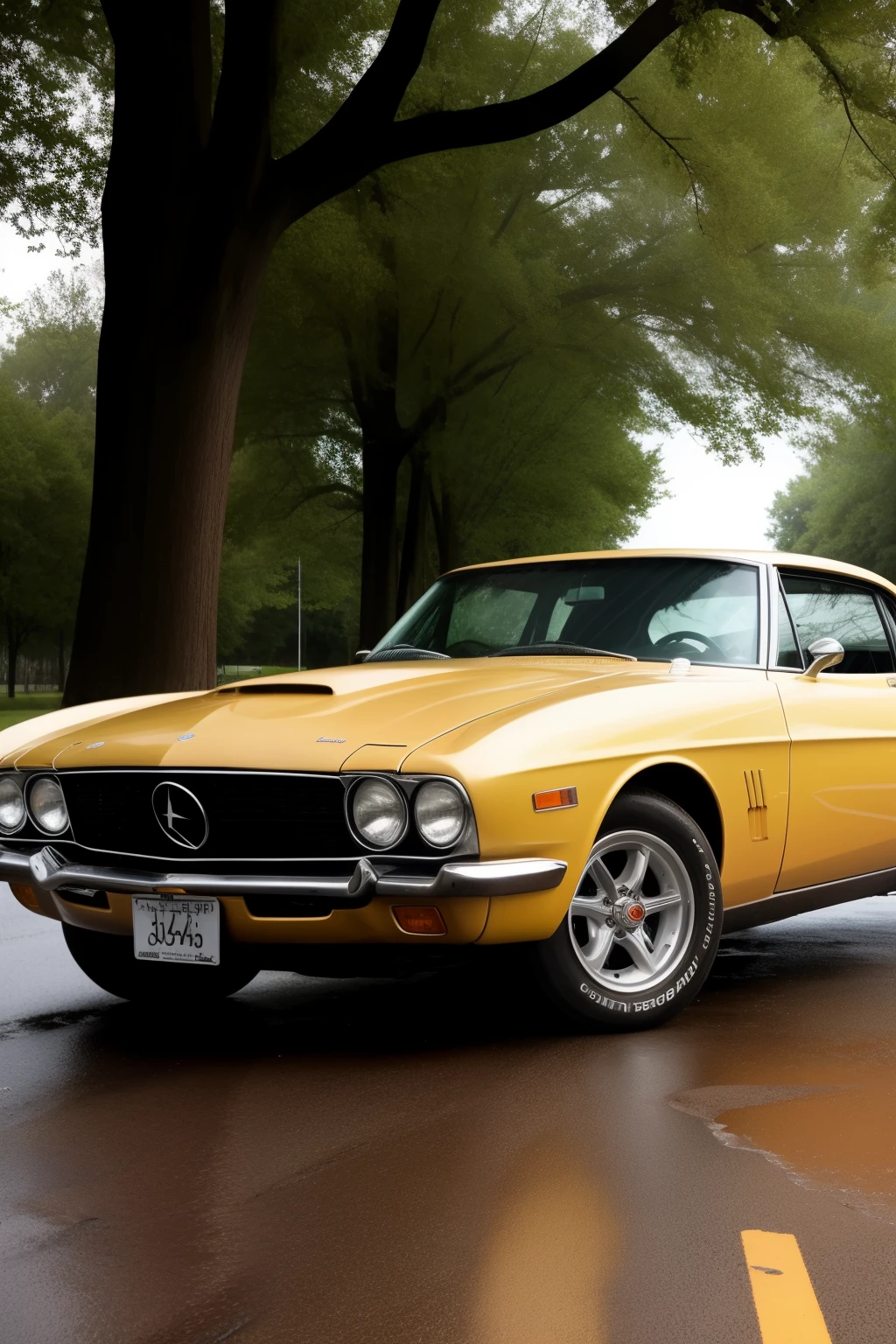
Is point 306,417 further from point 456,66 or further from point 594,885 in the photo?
point 594,885

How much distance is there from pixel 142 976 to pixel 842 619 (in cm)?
322

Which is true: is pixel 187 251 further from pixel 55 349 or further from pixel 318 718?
pixel 55 349

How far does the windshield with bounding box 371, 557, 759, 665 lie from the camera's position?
242 inches

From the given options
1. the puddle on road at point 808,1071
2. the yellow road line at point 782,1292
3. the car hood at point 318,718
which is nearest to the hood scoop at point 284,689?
the car hood at point 318,718

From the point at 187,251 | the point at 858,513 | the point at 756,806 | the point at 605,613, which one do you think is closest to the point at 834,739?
the point at 756,806

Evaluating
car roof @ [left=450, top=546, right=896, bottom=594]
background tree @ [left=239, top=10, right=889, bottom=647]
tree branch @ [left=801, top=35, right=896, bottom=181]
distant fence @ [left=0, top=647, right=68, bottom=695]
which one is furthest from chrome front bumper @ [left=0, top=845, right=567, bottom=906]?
distant fence @ [left=0, top=647, right=68, bottom=695]

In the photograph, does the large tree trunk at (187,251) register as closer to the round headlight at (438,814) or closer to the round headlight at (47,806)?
the round headlight at (47,806)

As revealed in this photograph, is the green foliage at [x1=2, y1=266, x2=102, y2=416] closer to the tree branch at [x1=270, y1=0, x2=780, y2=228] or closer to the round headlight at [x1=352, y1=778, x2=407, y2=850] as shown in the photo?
the tree branch at [x1=270, y1=0, x2=780, y2=228]

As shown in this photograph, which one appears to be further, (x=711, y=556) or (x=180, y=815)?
(x=711, y=556)

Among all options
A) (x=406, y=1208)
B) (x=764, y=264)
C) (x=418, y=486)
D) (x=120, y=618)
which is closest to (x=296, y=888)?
(x=406, y=1208)

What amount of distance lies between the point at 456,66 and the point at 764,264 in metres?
6.30

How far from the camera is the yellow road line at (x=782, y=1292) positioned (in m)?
2.85

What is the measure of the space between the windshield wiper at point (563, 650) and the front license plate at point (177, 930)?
1.83 metres

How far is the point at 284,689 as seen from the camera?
557 cm
